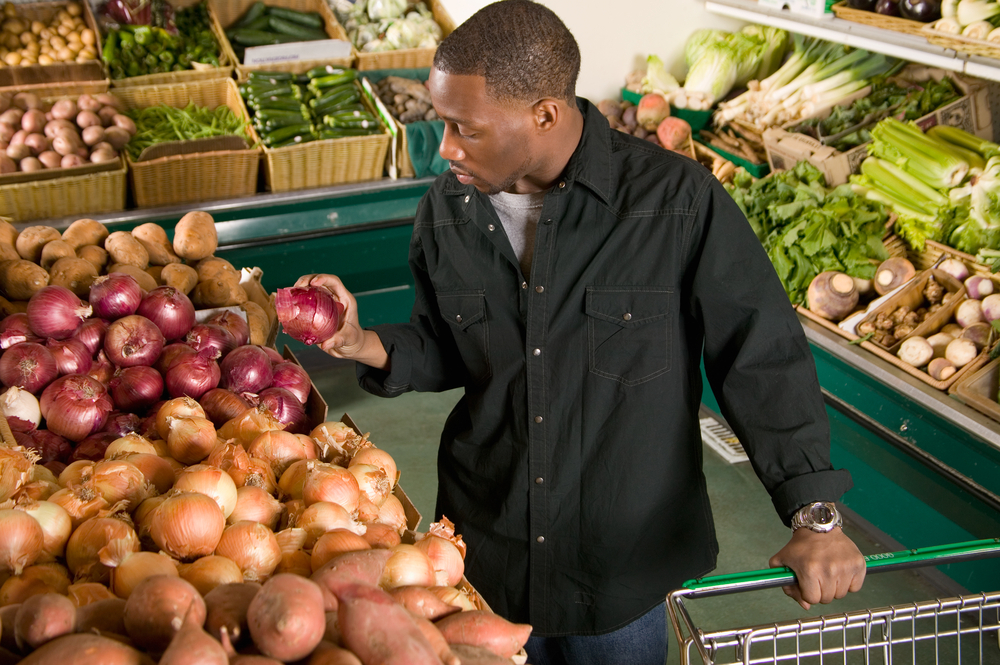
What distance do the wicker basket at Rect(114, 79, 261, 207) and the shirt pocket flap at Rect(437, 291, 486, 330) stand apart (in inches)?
111

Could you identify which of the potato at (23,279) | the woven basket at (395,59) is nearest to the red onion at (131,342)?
the potato at (23,279)

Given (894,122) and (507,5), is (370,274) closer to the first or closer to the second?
(894,122)

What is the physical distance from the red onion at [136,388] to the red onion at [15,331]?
0.30m

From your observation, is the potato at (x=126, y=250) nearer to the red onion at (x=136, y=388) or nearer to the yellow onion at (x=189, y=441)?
the red onion at (x=136, y=388)

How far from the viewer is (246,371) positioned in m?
2.14

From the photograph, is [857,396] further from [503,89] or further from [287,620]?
[287,620]

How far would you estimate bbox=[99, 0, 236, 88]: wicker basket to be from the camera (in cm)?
460

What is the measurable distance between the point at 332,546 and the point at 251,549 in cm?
13

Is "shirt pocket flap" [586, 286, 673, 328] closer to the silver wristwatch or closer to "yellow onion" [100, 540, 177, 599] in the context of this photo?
the silver wristwatch

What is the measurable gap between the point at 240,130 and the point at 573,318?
3408 mm

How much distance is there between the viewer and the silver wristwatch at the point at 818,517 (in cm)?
139

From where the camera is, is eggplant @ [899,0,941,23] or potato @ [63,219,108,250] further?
eggplant @ [899,0,941,23]

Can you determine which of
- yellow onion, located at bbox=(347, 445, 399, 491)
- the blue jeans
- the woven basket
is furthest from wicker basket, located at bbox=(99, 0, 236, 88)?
the blue jeans

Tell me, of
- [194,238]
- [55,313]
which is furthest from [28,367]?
[194,238]
